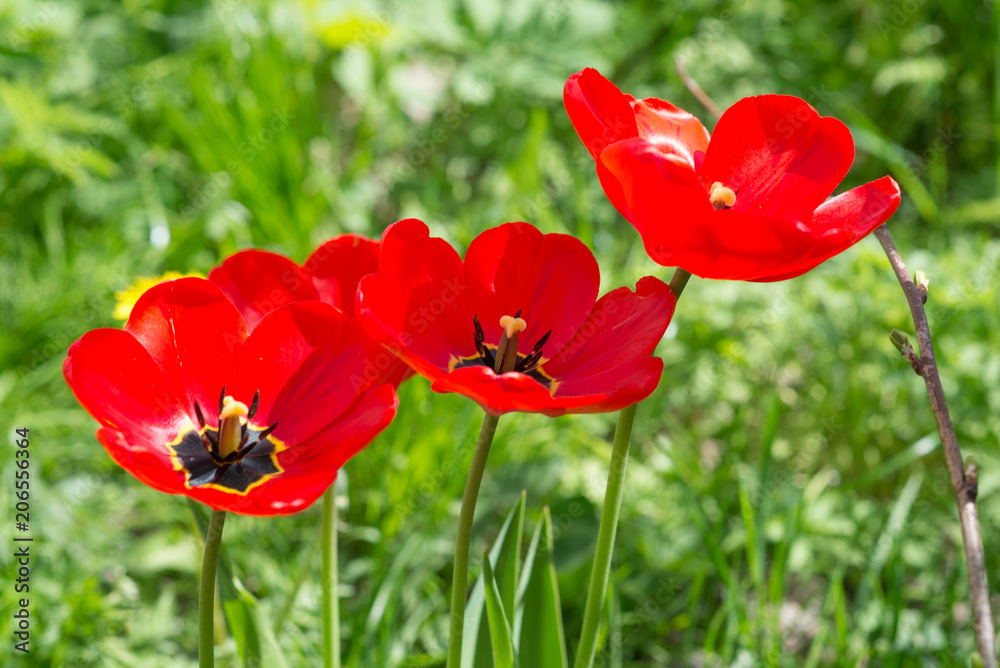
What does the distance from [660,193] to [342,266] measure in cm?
43

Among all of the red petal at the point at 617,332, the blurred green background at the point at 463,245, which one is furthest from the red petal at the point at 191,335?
the blurred green background at the point at 463,245

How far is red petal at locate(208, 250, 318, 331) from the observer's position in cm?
100

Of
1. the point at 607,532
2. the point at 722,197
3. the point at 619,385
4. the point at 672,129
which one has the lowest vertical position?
Answer: the point at 607,532

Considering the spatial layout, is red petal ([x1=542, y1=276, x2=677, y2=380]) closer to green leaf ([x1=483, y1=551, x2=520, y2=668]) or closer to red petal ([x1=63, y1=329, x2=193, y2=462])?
green leaf ([x1=483, y1=551, x2=520, y2=668])

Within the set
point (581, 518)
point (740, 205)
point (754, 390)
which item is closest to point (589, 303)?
point (740, 205)

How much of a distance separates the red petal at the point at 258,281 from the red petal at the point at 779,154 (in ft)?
1.64

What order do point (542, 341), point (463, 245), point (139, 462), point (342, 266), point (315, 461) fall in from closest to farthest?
point (139, 462) → point (315, 461) → point (542, 341) → point (342, 266) → point (463, 245)

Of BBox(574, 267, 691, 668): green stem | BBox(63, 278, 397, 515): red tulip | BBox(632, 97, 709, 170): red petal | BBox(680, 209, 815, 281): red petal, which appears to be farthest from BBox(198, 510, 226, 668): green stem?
BBox(632, 97, 709, 170): red petal

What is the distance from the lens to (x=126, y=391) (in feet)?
2.75

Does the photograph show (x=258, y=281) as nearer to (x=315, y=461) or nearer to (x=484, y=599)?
(x=315, y=461)

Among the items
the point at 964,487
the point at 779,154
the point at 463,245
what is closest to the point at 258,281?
the point at 779,154

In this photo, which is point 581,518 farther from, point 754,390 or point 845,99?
point 845,99

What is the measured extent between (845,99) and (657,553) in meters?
2.21

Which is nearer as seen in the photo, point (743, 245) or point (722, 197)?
point (743, 245)
